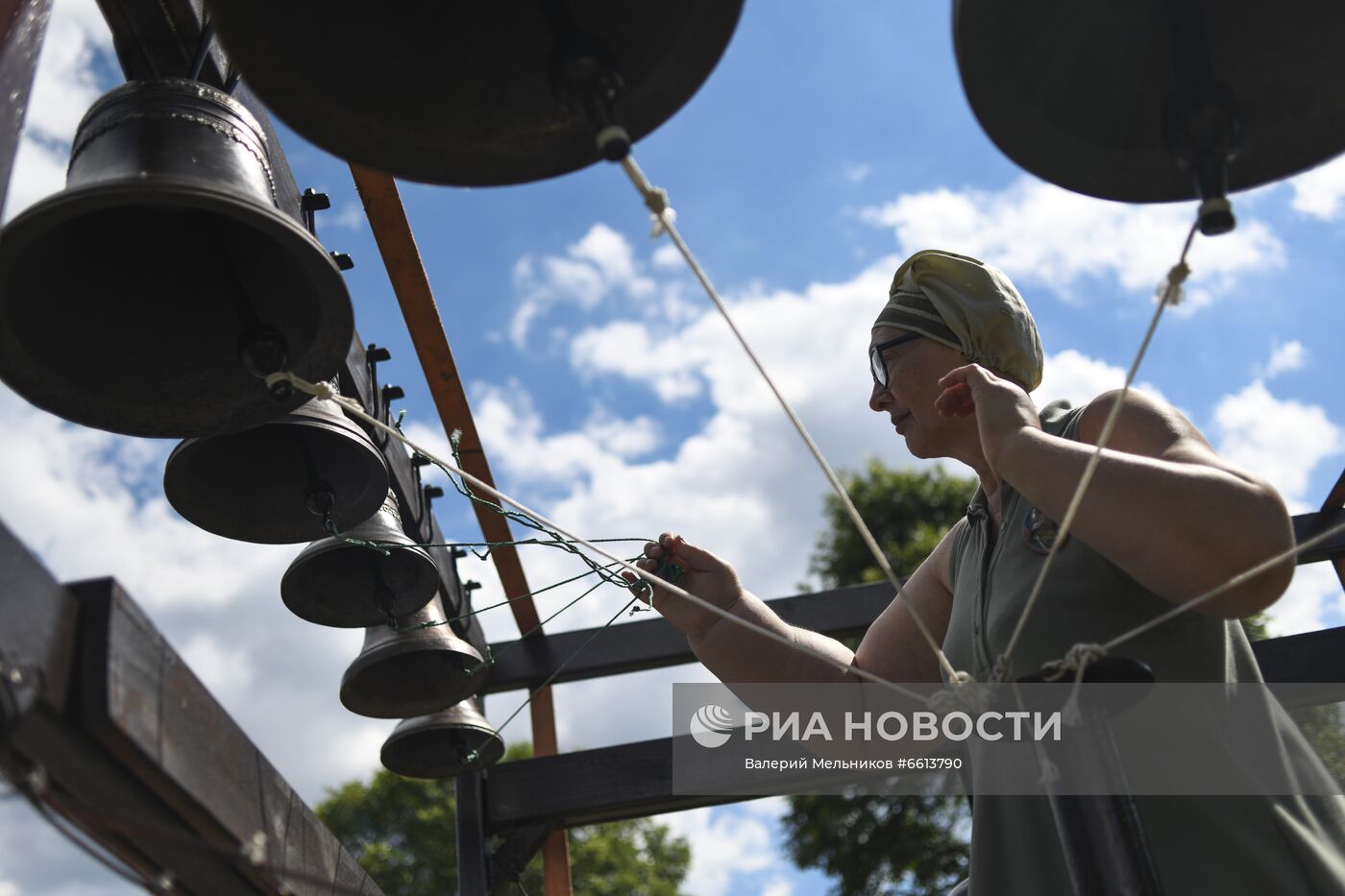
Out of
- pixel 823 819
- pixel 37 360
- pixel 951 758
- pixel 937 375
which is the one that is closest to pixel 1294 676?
pixel 951 758

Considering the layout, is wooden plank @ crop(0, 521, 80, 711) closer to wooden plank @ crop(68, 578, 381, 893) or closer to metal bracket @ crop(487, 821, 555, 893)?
wooden plank @ crop(68, 578, 381, 893)

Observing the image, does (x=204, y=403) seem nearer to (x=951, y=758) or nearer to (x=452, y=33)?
(x=452, y=33)

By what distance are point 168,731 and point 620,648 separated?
10.2ft

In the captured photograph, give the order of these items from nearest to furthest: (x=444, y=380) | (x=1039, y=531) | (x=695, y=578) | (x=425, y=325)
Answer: (x=1039, y=531) → (x=695, y=578) → (x=425, y=325) → (x=444, y=380)

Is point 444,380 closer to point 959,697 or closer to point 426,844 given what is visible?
point 959,697

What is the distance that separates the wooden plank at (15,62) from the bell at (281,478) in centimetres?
73

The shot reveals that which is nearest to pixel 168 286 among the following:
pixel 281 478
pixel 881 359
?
pixel 281 478

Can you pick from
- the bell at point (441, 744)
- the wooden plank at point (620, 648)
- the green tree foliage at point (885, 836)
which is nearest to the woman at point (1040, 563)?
the bell at point (441, 744)

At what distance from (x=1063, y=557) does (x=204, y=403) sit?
127cm

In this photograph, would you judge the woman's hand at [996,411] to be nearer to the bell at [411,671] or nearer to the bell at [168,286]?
the bell at [168,286]

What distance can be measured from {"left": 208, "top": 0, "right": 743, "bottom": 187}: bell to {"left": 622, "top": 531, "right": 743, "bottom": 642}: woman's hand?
110cm

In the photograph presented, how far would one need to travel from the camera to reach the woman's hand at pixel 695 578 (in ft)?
7.62

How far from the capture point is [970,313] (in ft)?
6.82

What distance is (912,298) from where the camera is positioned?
2168mm
